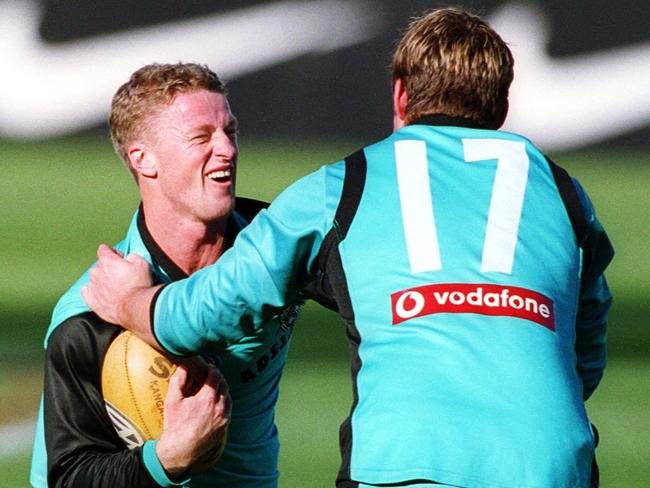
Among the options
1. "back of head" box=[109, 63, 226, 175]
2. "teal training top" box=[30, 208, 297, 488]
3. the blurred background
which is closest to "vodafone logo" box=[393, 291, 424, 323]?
"teal training top" box=[30, 208, 297, 488]

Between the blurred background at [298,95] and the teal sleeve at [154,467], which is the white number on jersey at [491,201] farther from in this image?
the blurred background at [298,95]

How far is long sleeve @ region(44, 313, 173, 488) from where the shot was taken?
104 inches

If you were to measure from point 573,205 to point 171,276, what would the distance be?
1024 mm

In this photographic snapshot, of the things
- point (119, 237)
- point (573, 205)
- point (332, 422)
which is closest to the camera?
point (573, 205)

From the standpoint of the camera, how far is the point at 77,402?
2656 millimetres

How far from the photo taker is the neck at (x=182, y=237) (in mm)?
2938

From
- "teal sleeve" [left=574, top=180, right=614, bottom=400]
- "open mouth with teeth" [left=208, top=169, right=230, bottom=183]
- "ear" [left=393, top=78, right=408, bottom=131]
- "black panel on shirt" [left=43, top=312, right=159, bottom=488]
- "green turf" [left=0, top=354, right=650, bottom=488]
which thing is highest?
"ear" [left=393, top=78, right=408, bottom=131]

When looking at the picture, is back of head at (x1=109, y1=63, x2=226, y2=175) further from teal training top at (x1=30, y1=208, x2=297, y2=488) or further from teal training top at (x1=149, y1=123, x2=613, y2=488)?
teal training top at (x1=149, y1=123, x2=613, y2=488)

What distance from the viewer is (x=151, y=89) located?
296 centimetres

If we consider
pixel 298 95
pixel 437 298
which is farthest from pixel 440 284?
pixel 298 95

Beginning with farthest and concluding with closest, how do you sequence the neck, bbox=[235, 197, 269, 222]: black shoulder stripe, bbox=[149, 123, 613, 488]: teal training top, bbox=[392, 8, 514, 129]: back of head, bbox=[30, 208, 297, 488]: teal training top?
bbox=[235, 197, 269, 222]: black shoulder stripe < the neck < bbox=[30, 208, 297, 488]: teal training top < bbox=[392, 8, 514, 129]: back of head < bbox=[149, 123, 613, 488]: teal training top

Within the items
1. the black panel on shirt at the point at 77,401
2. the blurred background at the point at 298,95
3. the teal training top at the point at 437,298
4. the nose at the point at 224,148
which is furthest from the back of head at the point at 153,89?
the blurred background at the point at 298,95

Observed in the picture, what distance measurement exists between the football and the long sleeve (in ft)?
0.14

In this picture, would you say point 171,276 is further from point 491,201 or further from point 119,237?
point 119,237
